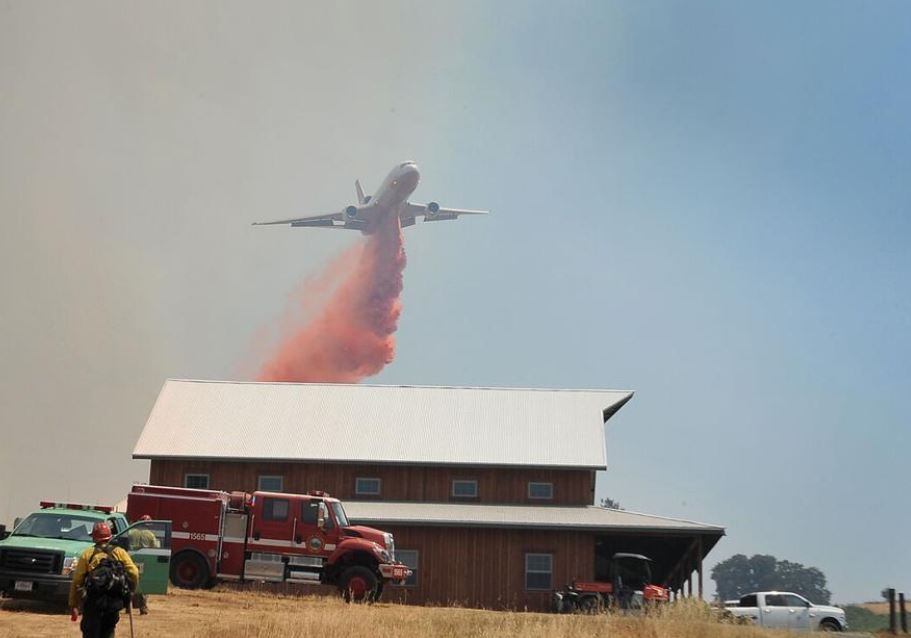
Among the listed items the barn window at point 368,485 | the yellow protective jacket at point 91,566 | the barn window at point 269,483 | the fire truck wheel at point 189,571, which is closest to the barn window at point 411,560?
the barn window at point 368,485

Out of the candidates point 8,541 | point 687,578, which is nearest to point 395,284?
point 687,578

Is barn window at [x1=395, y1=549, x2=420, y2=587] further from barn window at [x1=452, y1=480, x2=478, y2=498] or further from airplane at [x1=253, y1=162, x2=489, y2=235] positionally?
airplane at [x1=253, y1=162, x2=489, y2=235]

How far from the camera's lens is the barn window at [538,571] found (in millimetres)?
39000

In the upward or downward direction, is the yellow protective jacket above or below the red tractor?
below

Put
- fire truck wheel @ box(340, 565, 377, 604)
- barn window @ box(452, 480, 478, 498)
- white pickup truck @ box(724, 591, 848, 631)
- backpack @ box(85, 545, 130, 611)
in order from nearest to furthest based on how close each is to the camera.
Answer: backpack @ box(85, 545, 130, 611) → fire truck wheel @ box(340, 565, 377, 604) → white pickup truck @ box(724, 591, 848, 631) → barn window @ box(452, 480, 478, 498)

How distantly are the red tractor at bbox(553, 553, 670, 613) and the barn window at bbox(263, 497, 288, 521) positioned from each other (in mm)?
9769

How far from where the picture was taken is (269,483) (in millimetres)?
43625

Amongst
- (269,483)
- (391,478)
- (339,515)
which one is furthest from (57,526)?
(391,478)

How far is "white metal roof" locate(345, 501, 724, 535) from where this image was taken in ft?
125

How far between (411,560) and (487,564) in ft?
8.56

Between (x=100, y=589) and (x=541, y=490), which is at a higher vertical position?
(x=541, y=490)

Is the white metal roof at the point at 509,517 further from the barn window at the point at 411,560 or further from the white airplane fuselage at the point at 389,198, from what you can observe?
the white airplane fuselage at the point at 389,198

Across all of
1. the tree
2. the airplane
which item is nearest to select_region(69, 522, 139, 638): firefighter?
the airplane

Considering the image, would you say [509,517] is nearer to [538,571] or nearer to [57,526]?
[538,571]
